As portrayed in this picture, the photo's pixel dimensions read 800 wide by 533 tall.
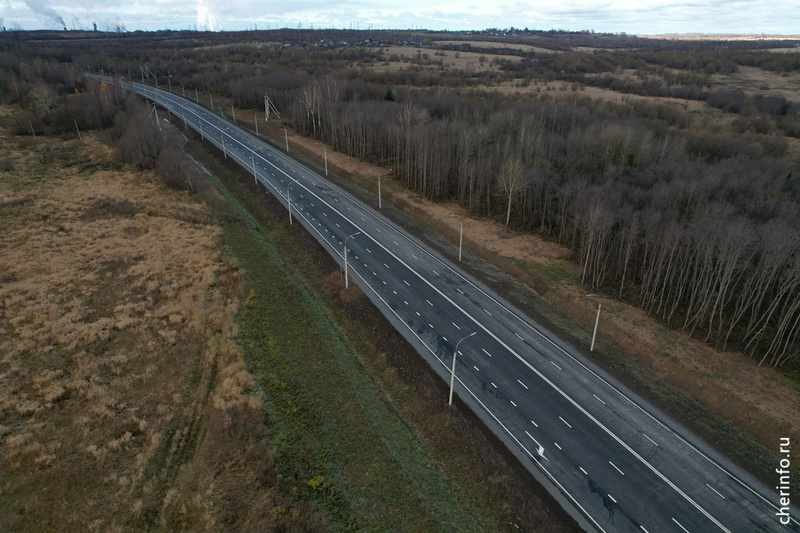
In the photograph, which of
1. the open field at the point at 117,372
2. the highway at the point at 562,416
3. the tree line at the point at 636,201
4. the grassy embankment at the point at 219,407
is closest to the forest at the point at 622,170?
the tree line at the point at 636,201

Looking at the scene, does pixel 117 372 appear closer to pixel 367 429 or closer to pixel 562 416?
pixel 367 429

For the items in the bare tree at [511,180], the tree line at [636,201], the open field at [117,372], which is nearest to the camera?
the open field at [117,372]

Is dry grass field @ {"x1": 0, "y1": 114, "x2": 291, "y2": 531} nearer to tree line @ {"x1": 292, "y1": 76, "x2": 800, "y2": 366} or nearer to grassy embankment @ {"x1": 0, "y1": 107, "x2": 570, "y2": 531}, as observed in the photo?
grassy embankment @ {"x1": 0, "y1": 107, "x2": 570, "y2": 531}

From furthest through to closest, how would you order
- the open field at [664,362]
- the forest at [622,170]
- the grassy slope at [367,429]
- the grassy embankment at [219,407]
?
the forest at [622,170], the open field at [664,362], the grassy slope at [367,429], the grassy embankment at [219,407]

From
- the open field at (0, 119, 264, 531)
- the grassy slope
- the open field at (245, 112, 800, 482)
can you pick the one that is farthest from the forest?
the open field at (0, 119, 264, 531)

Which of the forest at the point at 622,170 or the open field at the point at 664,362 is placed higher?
the forest at the point at 622,170

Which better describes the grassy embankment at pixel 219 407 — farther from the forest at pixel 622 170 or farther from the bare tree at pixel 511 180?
the bare tree at pixel 511 180

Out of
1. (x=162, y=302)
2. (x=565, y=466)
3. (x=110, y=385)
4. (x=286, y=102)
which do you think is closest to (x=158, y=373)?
(x=110, y=385)

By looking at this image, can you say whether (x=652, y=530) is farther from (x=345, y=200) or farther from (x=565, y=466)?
(x=345, y=200)
